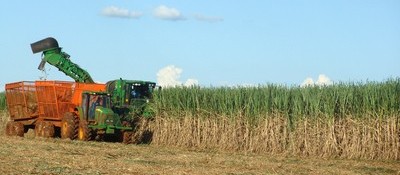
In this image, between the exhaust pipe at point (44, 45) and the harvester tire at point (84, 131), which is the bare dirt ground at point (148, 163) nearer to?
the harvester tire at point (84, 131)

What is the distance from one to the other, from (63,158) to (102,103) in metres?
8.88

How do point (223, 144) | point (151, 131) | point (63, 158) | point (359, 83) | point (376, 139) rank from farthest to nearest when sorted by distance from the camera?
1. point (151, 131)
2. point (223, 144)
3. point (359, 83)
4. point (376, 139)
5. point (63, 158)

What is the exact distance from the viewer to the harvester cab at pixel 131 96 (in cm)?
2739

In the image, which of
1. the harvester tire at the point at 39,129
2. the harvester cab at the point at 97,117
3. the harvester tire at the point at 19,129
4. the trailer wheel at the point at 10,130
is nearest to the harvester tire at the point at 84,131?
the harvester cab at the point at 97,117

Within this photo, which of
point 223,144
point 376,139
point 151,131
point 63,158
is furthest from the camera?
point 151,131

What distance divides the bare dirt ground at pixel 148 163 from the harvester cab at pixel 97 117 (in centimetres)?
371

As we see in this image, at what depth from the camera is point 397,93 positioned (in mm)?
22047

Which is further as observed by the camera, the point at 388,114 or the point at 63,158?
the point at 388,114

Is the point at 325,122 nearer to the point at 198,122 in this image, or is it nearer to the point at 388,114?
the point at 388,114

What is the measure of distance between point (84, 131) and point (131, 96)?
2.56 meters

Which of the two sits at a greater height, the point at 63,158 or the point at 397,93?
the point at 397,93

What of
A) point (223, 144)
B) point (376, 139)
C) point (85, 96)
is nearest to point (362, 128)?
point (376, 139)

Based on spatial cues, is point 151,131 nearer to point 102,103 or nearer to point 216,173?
point 102,103

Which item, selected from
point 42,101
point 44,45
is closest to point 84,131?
point 42,101
